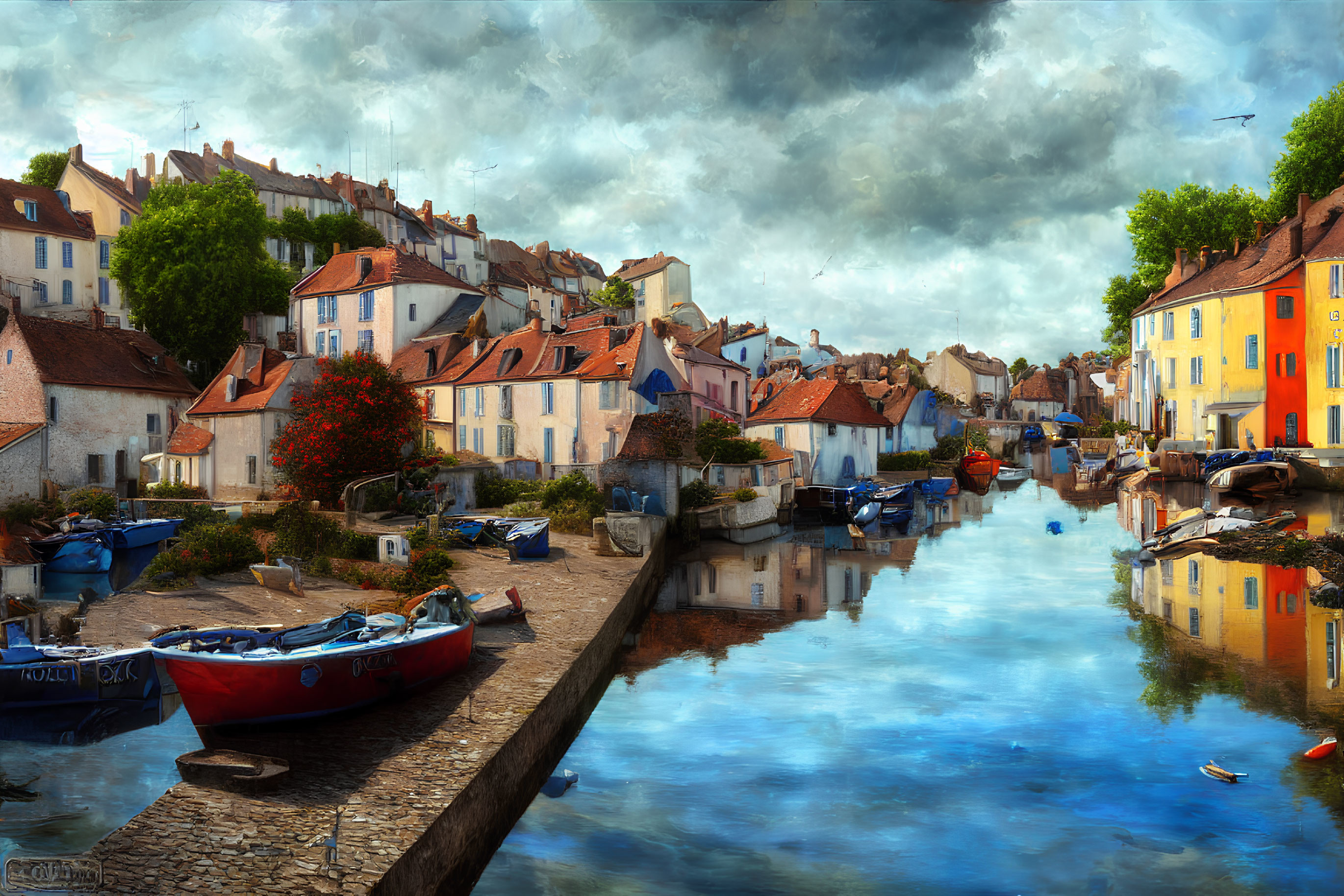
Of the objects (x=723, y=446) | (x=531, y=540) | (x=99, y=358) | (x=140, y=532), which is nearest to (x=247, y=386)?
(x=99, y=358)

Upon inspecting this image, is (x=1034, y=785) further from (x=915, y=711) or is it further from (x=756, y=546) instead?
(x=756, y=546)

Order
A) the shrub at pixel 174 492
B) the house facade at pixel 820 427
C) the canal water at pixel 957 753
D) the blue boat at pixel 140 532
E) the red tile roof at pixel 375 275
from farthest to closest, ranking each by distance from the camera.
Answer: the red tile roof at pixel 375 275, the house facade at pixel 820 427, the shrub at pixel 174 492, the blue boat at pixel 140 532, the canal water at pixel 957 753

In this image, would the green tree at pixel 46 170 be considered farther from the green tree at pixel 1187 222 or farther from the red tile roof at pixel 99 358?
the green tree at pixel 1187 222

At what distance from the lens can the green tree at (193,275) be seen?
51594mm

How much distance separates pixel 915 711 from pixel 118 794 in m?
12.6

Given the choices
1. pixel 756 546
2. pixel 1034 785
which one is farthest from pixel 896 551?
pixel 1034 785

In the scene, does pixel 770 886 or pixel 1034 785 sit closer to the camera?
pixel 770 886

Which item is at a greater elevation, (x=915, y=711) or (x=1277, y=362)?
(x=1277, y=362)

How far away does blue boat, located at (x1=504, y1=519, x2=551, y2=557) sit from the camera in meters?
27.4

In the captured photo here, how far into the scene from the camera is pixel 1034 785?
13828 millimetres

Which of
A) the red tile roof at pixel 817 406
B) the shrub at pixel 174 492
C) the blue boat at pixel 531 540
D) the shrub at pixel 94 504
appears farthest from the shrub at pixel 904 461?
the shrub at pixel 94 504

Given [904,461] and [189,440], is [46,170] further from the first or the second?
[904,461]

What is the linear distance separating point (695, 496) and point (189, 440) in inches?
857

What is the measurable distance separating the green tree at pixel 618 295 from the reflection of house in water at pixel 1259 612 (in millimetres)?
58496
